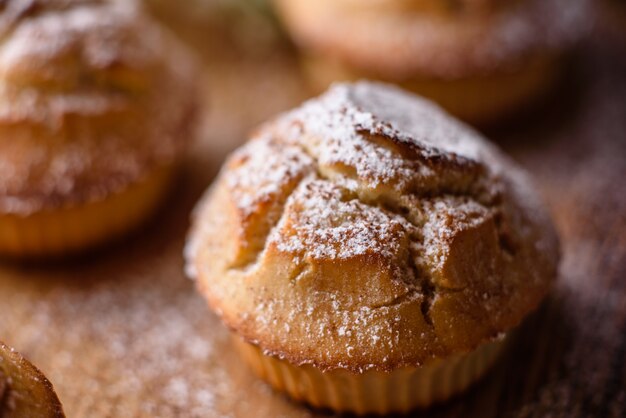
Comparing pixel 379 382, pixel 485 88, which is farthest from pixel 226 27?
pixel 379 382

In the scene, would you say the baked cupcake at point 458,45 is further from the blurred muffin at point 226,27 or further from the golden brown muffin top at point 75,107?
the golden brown muffin top at point 75,107

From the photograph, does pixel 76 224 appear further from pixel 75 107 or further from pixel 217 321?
pixel 217 321

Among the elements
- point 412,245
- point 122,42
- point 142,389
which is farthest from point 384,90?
point 142,389

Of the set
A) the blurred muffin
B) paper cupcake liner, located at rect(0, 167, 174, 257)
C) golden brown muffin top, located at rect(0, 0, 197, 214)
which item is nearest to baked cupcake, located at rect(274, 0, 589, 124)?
the blurred muffin

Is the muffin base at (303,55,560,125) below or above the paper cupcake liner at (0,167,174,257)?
above

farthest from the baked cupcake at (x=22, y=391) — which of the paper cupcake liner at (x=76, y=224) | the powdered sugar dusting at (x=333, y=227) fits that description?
the paper cupcake liner at (x=76, y=224)

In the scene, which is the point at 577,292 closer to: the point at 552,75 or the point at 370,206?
the point at 370,206

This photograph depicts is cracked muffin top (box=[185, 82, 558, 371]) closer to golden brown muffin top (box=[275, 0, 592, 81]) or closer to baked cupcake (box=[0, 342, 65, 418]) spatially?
baked cupcake (box=[0, 342, 65, 418])
